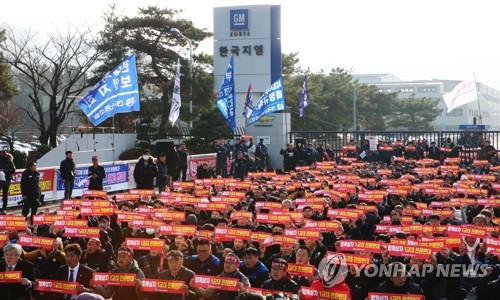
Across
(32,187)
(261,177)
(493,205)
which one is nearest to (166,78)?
(261,177)

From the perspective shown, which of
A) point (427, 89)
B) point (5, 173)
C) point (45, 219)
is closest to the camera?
point (45, 219)

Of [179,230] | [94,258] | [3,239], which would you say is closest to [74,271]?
[94,258]

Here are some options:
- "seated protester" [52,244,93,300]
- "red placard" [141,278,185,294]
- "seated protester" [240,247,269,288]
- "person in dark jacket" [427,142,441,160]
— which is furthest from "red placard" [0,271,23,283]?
"person in dark jacket" [427,142,441,160]

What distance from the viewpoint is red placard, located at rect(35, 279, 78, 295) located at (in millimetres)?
8547

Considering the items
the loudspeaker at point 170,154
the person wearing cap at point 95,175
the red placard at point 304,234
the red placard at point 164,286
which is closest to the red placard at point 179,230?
the red placard at point 304,234

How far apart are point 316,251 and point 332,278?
2540 mm

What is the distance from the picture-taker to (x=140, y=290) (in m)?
8.72

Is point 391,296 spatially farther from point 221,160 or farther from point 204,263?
point 221,160

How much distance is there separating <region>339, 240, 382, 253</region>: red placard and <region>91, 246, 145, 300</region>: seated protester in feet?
10.1

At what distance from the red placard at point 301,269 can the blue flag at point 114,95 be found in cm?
1329

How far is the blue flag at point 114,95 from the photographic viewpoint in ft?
71.5

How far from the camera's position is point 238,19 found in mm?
42375

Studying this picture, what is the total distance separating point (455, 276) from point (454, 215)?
4708mm

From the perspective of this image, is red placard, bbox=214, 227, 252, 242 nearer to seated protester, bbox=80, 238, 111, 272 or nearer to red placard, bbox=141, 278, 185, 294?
seated protester, bbox=80, 238, 111, 272
